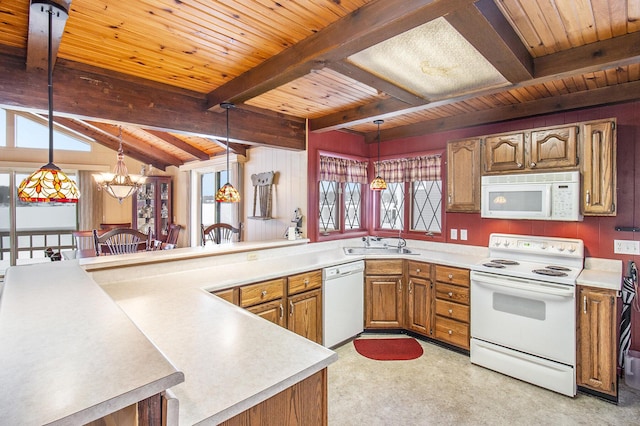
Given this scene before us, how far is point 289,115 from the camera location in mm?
3729

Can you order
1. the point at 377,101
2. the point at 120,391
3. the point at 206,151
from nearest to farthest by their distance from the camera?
the point at 120,391 < the point at 377,101 < the point at 206,151

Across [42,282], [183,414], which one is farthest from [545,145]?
[42,282]

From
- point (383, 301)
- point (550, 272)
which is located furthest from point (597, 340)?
point (383, 301)

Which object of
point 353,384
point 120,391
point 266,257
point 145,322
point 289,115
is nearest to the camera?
point 120,391

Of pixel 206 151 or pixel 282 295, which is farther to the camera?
pixel 206 151

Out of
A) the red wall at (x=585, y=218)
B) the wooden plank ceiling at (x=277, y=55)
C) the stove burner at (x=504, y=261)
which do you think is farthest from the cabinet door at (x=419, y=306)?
the wooden plank ceiling at (x=277, y=55)

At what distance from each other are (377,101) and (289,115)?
1.08 m

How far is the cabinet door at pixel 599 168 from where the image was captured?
8.56 feet

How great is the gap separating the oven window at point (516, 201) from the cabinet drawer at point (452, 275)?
717 millimetres

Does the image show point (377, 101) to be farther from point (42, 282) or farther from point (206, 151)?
point (206, 151)

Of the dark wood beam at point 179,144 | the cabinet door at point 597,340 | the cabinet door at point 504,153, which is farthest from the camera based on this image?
the dark wood beam at point 179,144

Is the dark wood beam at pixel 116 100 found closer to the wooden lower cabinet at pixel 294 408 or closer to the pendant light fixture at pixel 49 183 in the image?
the pendant light fixture at pixel 49 183

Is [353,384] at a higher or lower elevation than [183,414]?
lower

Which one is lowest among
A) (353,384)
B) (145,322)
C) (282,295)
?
(353,384)
